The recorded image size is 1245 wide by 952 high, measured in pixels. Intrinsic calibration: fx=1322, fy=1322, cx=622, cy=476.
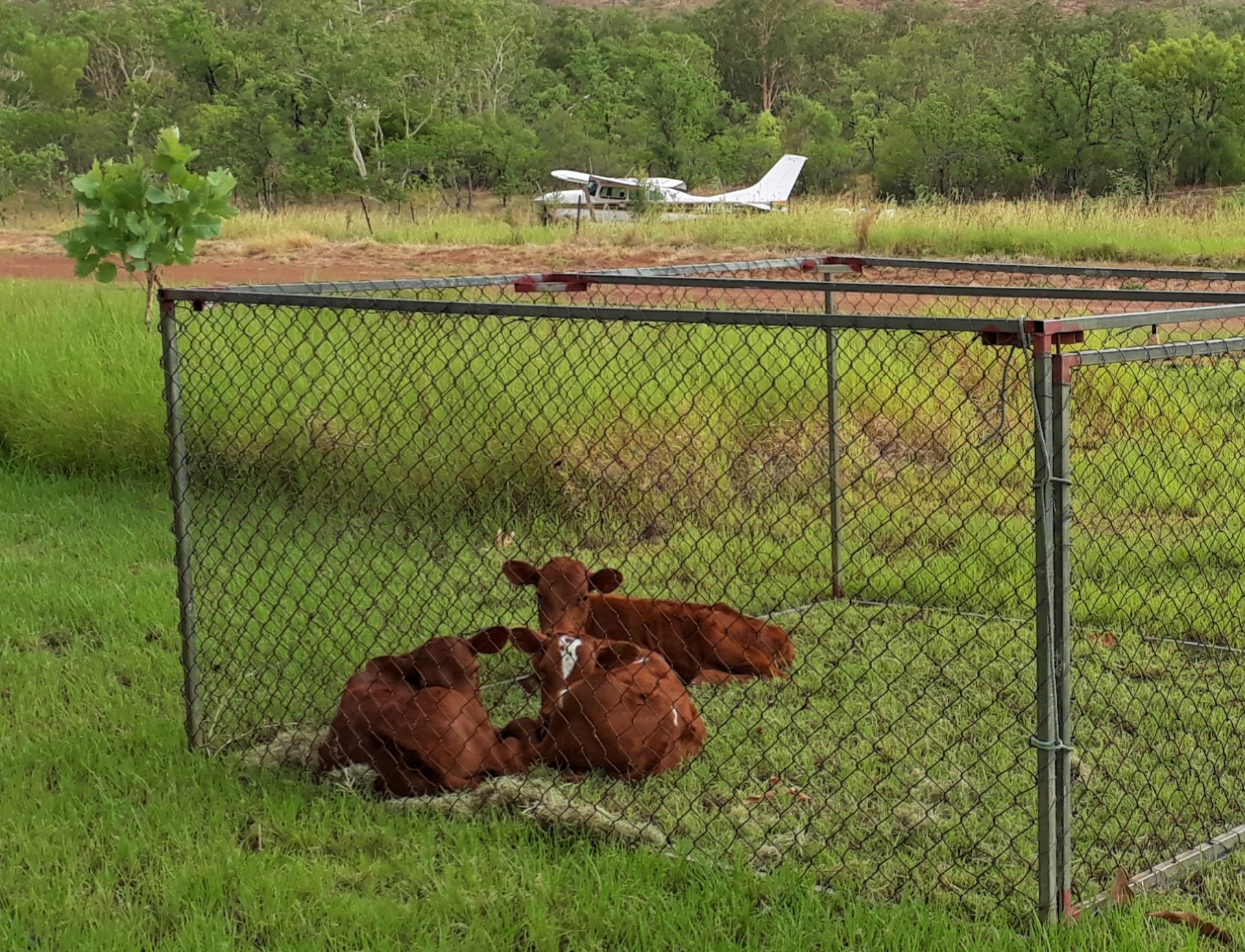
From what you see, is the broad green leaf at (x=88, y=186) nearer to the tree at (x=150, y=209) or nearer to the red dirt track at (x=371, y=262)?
the tree at (x=150, y=209)

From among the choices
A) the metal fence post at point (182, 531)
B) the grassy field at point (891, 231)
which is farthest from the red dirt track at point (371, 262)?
the metal fence post at point (182, 531)

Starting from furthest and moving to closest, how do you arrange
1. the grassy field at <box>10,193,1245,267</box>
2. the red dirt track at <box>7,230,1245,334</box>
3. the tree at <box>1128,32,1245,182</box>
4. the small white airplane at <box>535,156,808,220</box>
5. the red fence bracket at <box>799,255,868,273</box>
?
1. the tree at <box>1128,32,1245,182</box>
2. the small white airplane at <box>535,156,808,220</box>
3. the grassy field at <box>10,193,1245,267</box>
4. the red dirt track at <box>7,230,1245,334</box>
5. the red fence bracket at <box>799,255,868,273</box>

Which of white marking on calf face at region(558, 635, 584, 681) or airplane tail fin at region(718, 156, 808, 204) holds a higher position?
airplane tail fin at region(718, 156, 808, 204)

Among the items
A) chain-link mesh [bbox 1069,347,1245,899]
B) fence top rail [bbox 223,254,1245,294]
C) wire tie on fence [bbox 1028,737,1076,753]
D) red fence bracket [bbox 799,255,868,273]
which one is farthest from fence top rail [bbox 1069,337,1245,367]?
red fence bracket [bbox 799,255,868,273]

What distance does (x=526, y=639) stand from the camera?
3645 millimetres

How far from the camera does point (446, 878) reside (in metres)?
2.97

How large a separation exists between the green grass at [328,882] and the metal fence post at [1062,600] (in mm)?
154

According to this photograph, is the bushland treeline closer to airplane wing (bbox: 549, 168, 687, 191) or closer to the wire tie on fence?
airplane wing (bbox: 549, 168, 687, 191)

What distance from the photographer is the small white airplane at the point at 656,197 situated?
27156 millimetres

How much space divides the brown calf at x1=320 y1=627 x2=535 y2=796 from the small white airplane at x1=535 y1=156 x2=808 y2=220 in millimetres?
21892

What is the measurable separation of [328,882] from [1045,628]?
5.46 ft

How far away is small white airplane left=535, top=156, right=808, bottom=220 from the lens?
27156 millimetres

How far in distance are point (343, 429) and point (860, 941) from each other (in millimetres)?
4386

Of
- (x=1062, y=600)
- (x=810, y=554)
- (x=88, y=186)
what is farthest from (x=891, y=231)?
(x=1062, y=600)
